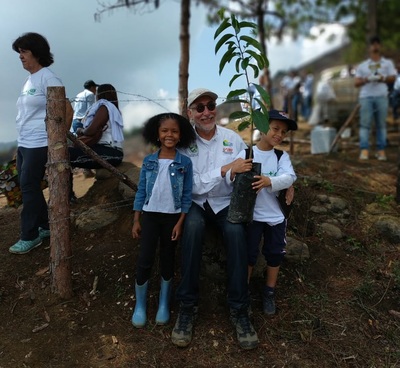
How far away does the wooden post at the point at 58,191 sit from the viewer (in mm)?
3281

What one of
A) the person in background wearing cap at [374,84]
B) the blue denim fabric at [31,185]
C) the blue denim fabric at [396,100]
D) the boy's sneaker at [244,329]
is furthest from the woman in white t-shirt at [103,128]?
the blue denim fabric at [396,100]

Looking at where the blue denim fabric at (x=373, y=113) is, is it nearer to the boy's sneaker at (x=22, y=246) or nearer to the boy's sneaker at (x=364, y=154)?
the boy's sneaker at (x=364, y=154)

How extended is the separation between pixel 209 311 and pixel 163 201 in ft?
3.41

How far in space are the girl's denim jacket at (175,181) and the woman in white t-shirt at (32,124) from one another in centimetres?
98

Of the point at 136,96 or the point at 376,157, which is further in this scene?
the point at 376,157

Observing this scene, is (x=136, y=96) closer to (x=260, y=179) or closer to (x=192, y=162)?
(x=192, y=162)

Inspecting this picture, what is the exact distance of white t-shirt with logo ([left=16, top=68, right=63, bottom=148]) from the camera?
3.65 meters

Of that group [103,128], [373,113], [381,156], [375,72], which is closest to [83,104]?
[103,128]

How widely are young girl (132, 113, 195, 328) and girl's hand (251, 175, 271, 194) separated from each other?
1.73 ft

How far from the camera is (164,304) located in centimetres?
323

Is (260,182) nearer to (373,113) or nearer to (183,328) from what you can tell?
(183,328)

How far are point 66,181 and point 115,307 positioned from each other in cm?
116

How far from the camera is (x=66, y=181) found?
3.37 meters

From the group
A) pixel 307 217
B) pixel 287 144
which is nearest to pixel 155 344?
pixel 307 217
